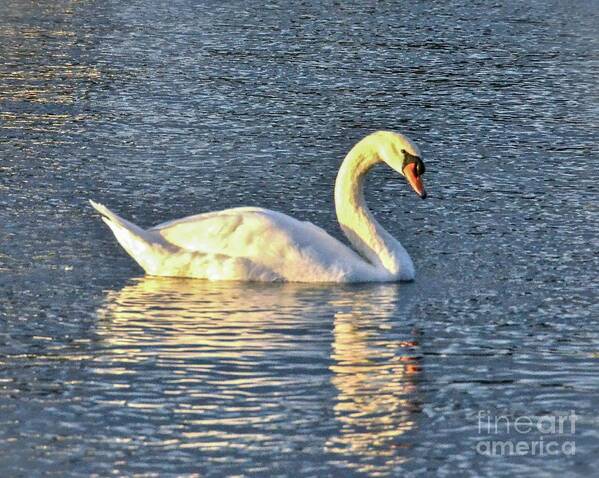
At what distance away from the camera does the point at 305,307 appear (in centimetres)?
1266

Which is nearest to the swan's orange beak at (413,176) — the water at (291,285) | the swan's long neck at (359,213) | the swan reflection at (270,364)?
the swan's long neck at (359,213)

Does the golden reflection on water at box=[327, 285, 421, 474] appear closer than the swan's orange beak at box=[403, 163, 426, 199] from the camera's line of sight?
Yes

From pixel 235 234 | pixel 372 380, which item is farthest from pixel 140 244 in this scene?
pixel 372 380

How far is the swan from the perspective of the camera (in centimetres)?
1349

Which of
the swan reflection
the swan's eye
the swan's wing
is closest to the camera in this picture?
the swan reflection

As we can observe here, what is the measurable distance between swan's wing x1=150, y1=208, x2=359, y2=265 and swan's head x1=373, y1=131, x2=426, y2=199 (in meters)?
0.83

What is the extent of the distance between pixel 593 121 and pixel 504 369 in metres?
10.6

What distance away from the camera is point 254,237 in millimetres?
13500

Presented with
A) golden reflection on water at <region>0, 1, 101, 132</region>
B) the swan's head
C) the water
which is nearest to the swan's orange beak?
the swan's head

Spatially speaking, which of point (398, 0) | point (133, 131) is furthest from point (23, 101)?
point (398, 0)

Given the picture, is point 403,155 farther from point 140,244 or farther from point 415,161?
point 140,244

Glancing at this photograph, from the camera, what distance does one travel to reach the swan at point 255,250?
13492mm

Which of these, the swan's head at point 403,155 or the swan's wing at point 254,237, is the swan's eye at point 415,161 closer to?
the swan's head at point 403,155

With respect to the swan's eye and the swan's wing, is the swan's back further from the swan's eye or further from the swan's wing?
the swan's eye
